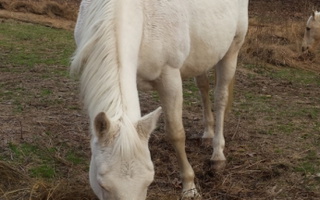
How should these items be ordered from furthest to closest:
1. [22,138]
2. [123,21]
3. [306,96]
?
[306,96]
[22,138]
[123,21]

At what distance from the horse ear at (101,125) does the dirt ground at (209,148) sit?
3.66 feet

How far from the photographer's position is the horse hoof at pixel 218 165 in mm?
4309

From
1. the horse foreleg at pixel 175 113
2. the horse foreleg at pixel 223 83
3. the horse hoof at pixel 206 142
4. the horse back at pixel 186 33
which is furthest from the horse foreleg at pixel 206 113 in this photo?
the horse foreleg at pixel 175 113

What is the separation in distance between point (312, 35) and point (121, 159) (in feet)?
29.6

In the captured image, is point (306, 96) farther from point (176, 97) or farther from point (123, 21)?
point (123, 21)

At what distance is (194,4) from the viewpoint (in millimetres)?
3885

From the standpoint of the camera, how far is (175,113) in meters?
3.75

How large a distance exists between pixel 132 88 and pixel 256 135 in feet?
8.39

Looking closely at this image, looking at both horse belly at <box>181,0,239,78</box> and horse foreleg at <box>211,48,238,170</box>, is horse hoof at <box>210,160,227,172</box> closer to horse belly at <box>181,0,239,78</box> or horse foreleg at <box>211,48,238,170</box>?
horse foreleg at <box>211,48,238,170</box>

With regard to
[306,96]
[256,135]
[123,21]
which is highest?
[123,21]

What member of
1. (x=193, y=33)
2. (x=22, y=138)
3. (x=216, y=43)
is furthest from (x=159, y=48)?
(x=22, y=138)

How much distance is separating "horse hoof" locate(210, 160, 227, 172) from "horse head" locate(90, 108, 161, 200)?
1873 millimetres

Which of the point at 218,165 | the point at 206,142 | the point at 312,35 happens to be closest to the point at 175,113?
the point at 218,165

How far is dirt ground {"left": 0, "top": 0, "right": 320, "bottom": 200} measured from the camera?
154 inches
